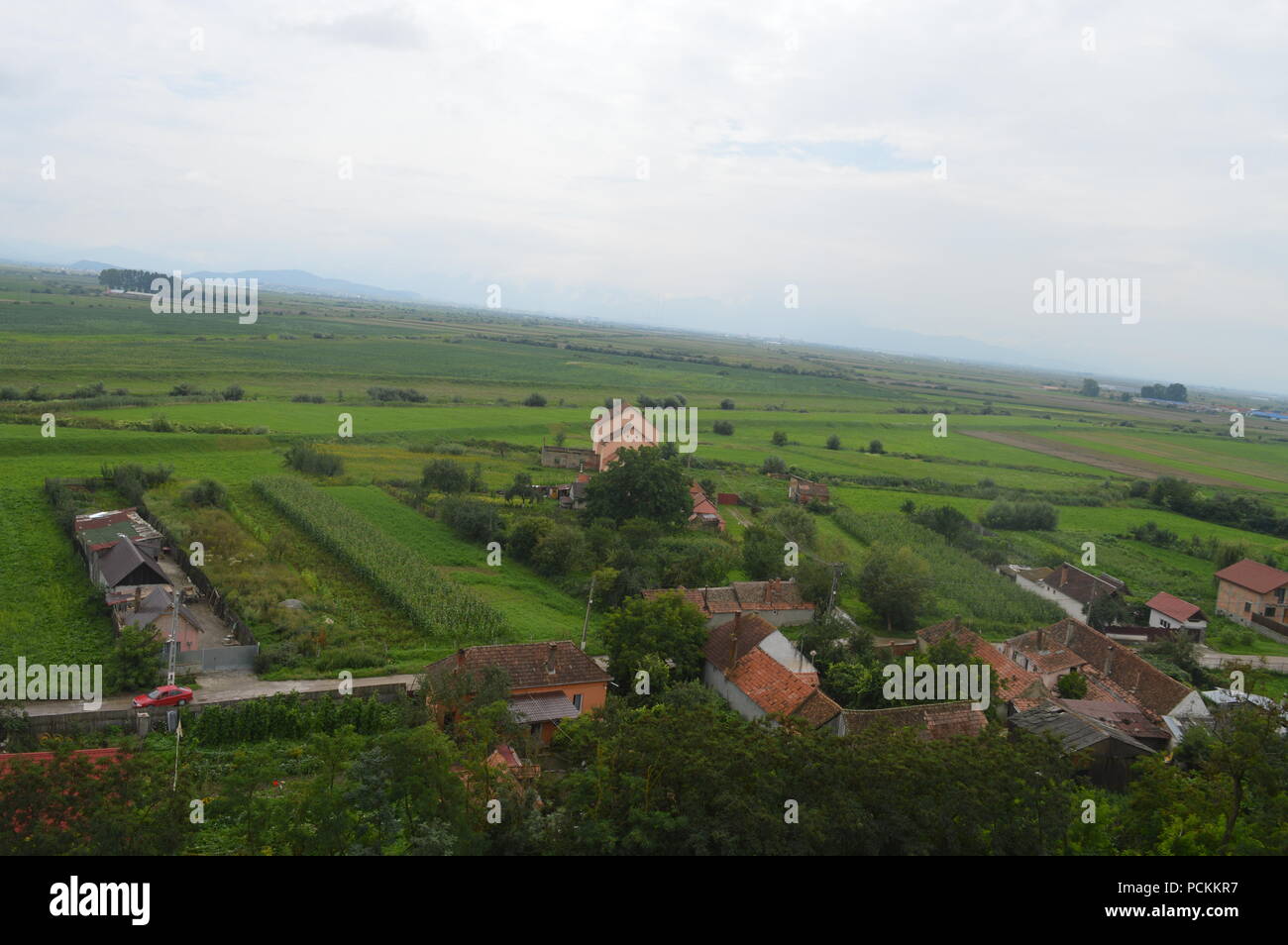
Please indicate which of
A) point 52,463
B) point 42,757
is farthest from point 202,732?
point 52,463

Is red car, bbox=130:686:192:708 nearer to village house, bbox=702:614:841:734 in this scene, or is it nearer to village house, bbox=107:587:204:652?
village house, bbox=107:587:204:652

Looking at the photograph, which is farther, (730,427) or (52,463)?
(730,427)

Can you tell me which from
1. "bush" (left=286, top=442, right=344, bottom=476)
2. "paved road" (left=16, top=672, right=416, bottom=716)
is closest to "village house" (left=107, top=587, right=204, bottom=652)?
"paved road" (left=16, top=672, right=416, bottom=716)

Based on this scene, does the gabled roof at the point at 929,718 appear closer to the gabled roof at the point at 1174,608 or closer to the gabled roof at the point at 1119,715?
the gabled roof at the point at 1119,715
